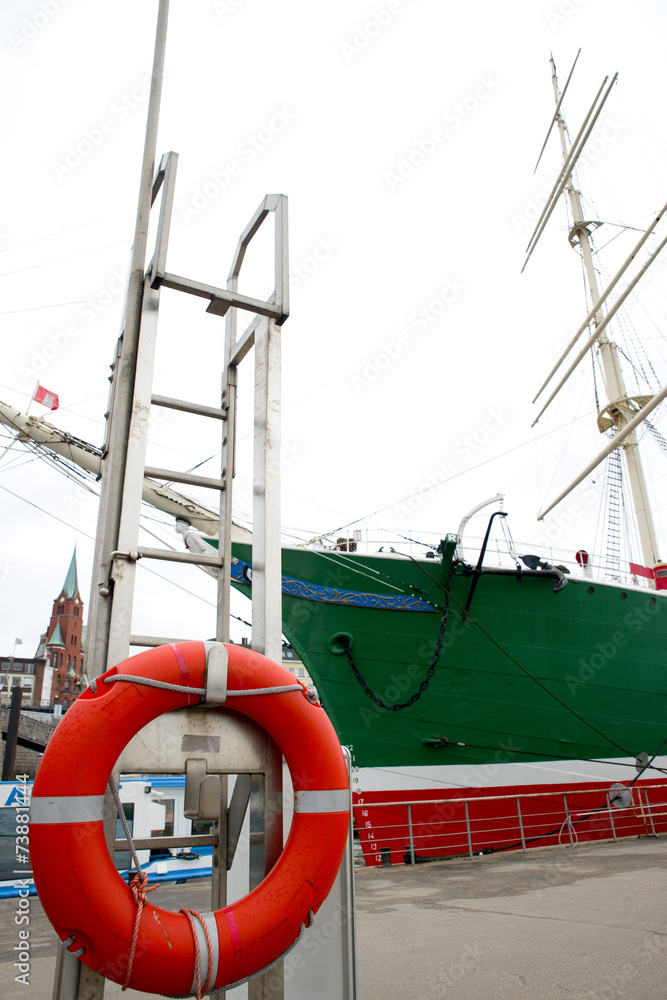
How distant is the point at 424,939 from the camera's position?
391 centimetres

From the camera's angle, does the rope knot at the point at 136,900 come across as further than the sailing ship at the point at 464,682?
No

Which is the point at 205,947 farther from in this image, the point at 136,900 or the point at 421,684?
the point at 421,684

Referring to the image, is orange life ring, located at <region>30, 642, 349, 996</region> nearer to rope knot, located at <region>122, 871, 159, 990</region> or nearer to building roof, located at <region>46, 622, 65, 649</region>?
rope knot, located at <region>122, 871, 159, 990</region>

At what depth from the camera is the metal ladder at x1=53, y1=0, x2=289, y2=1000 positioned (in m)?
2.02

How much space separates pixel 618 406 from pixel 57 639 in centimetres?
7384

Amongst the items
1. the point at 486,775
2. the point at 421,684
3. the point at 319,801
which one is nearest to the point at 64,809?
the point at 319,801

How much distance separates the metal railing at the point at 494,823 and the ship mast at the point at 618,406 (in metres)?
7.18

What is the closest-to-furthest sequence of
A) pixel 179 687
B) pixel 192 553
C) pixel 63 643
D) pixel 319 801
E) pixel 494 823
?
1. pixel 179 687
2. pixel 319 801
3. pixel 192 553
4. pixel 494 823
5. pixel 63 643

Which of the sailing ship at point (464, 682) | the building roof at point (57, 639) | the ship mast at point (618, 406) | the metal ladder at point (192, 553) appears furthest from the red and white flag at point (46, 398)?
the building roof at point (57, 639)

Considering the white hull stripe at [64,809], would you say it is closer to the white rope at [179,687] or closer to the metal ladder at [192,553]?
the metal ladder at [192,553]

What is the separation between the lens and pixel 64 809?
1.72m

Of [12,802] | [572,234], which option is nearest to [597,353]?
[572,234]

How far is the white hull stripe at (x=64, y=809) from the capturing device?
5.61 feet

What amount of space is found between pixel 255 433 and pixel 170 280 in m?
0.65
